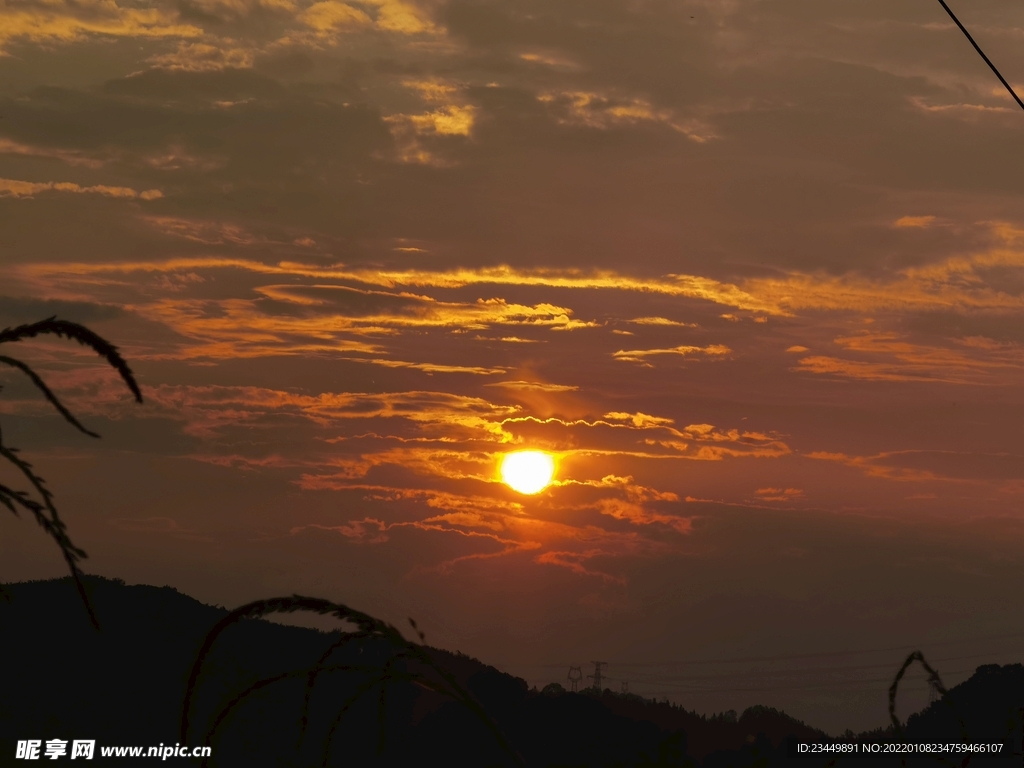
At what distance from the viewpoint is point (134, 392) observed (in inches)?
147

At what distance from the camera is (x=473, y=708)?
10.6 ft

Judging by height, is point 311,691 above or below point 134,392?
below

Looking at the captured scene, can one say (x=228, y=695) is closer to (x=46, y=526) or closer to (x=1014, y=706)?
(x=46, y=526)

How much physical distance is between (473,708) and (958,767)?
15.0 ft

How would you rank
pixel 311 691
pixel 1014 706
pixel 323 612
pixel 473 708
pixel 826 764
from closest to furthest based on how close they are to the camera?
pixel 323 612, pixel 473 708, pixel 311 691, pixel 826 764, pixel 1014 706

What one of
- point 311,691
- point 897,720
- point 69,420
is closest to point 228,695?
point 311,691

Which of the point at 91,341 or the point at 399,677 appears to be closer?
the point at 399,677

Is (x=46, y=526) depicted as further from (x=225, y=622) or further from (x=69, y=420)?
(x=225, y=622)

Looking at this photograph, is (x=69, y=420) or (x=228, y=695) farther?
(x=69, y=420)

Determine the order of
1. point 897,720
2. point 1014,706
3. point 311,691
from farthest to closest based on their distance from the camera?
point 1014,706
point 897,720
point 311,691

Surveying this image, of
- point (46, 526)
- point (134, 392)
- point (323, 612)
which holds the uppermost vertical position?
point (134, 392)

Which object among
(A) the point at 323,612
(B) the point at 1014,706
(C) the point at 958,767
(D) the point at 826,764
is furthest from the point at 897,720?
(A) the point at 323,612

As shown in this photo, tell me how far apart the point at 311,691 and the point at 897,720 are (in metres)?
3.41

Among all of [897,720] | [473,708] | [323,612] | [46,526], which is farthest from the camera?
[897,720]
